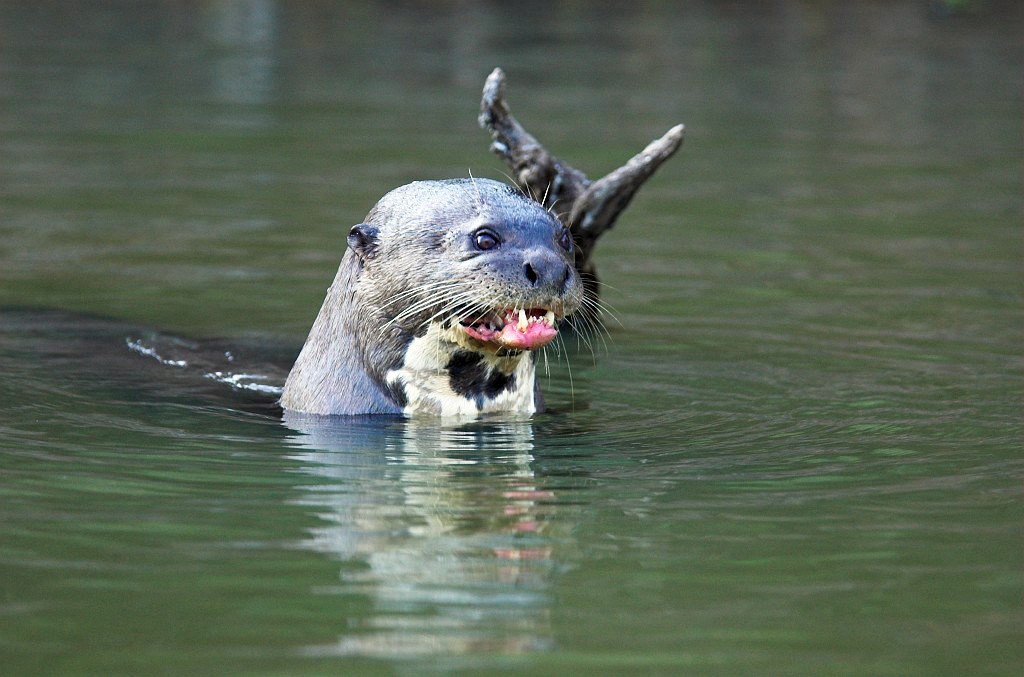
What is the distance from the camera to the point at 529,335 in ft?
17.5

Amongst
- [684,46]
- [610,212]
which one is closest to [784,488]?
[610,212]

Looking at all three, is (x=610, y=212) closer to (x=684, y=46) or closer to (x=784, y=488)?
(x=784, y=488)

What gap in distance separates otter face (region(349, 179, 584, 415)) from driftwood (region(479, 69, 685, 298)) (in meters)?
1.51

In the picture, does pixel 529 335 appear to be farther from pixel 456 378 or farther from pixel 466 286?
pixel 456 378

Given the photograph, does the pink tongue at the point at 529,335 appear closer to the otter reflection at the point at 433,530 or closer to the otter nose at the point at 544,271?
the otter nose at the point at 544,271

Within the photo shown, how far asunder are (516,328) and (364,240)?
68cm

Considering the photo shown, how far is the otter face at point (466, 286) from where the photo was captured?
5.32 m

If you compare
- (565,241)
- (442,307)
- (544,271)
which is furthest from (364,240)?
(544,271)

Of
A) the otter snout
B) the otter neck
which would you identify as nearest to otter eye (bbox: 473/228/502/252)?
the otter snout

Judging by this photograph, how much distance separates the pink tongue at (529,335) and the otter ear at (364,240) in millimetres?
612

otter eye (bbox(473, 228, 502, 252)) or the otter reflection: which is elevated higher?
otter eye (bbox(473, 228, 502, 252))

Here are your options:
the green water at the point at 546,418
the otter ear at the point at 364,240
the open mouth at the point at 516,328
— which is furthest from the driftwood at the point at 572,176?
the open mouth at the point at 516,328

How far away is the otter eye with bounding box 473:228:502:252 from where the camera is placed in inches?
214

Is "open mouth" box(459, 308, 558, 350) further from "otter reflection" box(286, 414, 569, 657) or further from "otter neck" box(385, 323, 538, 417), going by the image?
"otter reflection" box(286, 414, 569, 657)
